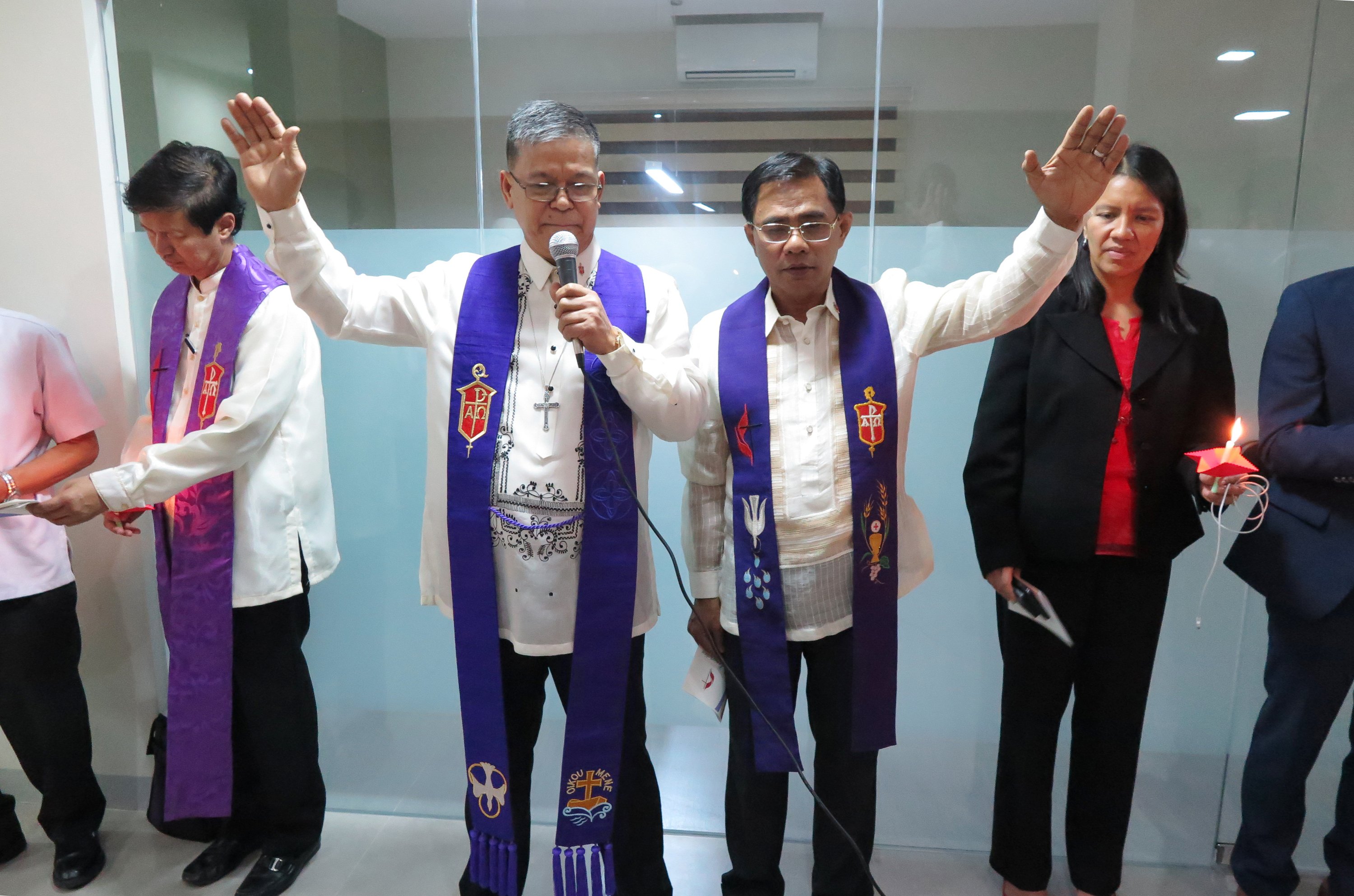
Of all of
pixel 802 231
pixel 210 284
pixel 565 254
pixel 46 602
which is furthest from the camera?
pixel 46 602

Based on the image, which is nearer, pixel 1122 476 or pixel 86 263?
pixel 1122 476

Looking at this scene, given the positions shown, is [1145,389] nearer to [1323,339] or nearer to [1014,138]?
[1323,339]

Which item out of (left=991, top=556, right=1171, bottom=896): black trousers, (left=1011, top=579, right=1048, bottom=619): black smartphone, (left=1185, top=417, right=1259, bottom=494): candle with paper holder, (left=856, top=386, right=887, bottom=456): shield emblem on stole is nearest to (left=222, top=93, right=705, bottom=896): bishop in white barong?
(left=856, top=386, right=887, bottom=456): shield emblem on stole

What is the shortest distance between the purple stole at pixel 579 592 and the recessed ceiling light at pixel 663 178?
24.9 inches

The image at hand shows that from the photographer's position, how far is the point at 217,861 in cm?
228

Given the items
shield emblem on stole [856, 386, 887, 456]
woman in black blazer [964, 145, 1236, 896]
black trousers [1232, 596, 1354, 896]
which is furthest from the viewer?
black trousers [1232, 596, 1354, 896]

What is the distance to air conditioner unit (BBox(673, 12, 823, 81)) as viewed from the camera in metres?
2.25

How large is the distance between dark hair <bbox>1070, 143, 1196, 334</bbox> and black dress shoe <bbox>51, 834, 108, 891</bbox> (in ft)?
9.89

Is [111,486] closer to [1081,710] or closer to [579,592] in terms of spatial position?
[579,592]

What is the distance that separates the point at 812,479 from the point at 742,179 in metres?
1.00

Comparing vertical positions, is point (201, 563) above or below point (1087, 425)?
below

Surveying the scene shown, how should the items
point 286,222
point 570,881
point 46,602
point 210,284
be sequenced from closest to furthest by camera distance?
point 286,222 < point 570,881 < point 210,284 < point 46,602

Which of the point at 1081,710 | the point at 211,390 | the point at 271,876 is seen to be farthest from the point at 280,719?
the point at 1081,710

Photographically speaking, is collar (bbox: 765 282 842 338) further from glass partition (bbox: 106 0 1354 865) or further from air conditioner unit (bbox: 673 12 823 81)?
air conditioner unit (bbox: 673 12 823 81)
